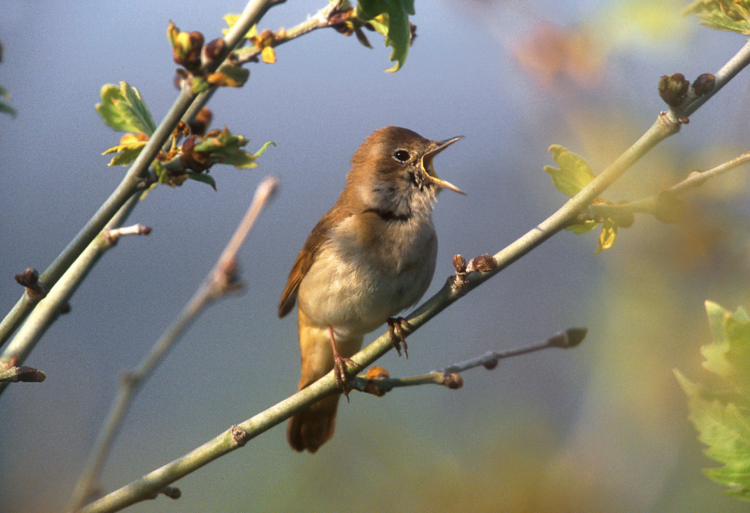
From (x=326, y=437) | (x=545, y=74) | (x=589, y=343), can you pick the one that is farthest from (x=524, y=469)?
(x=545, y=74)

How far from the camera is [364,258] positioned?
9.96ft

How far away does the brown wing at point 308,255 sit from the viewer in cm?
332

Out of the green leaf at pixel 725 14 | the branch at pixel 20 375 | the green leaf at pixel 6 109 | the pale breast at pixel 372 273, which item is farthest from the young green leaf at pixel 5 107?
the pale breast at pixel 372 273

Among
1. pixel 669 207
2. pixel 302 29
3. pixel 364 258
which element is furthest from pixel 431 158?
pixel 669 207

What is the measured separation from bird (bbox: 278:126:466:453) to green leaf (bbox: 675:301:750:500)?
1.78 m

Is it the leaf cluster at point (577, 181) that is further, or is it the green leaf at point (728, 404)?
the leaf cluster at point (577, 181)

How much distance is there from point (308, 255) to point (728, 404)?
2.44 meters

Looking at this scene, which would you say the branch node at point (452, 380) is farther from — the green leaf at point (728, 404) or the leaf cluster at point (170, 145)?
the leaf cluster at point (170, 145)

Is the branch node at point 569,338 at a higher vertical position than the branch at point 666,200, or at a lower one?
lower

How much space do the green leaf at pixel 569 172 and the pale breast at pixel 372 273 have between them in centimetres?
148

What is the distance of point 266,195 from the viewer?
2135mm

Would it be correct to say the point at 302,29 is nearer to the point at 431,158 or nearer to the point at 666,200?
the point at 666,200

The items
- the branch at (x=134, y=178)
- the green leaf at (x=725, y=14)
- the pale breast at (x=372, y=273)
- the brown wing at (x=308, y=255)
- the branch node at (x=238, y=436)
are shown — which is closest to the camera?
the branch at (x=134, y=178)

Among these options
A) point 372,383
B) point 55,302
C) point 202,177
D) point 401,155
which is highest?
point 401,155
